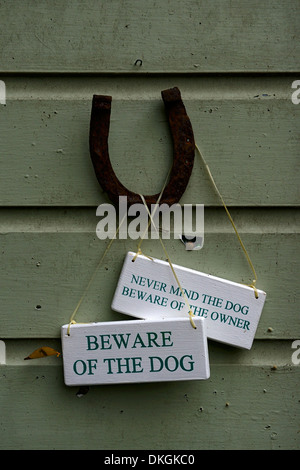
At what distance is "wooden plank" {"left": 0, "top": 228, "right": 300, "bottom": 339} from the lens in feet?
3.32

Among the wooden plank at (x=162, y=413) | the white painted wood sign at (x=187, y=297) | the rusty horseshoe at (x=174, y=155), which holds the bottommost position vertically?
the wooden plank at (x=162, y=413)

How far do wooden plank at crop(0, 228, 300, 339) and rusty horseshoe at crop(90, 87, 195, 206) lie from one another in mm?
97

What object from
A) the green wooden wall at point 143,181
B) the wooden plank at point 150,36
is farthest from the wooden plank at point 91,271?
the wooden plank at point 150,36

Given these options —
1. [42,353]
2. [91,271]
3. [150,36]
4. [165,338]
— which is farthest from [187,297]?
[150,36]

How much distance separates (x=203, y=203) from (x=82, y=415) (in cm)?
50

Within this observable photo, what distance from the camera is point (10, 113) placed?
1010 millimetres

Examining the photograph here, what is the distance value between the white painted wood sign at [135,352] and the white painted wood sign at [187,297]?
0.04 m

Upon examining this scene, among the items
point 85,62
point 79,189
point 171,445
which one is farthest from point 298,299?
point 85,62

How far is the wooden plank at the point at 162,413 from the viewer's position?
101 centimetres

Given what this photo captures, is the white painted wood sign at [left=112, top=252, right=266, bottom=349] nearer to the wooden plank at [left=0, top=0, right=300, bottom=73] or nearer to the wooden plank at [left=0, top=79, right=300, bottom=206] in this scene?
the wooden plank at [left=0, top=79, right=300, bottom=206]

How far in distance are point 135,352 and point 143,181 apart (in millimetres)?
339

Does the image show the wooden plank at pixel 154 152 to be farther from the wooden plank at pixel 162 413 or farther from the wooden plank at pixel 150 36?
the wooden plank at pixel 162 413

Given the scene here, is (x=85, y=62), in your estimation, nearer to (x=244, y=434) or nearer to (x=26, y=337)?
(x=26, y=337)

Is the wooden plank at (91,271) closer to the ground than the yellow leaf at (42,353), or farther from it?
farther from it
